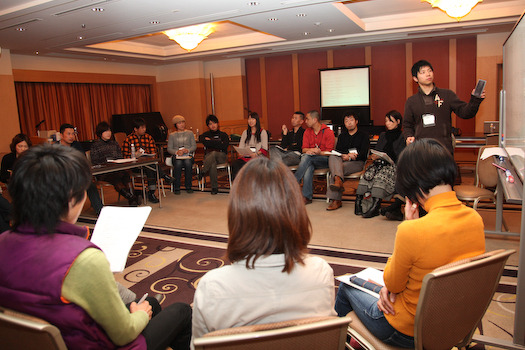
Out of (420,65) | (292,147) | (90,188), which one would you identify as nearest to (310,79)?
(292,147)

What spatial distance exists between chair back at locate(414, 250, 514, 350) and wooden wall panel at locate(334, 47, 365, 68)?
898 cm

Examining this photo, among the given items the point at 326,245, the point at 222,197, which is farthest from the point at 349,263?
the point at 222,197

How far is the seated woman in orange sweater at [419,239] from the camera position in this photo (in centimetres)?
138

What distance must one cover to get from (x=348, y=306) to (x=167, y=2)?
4451 millimetres

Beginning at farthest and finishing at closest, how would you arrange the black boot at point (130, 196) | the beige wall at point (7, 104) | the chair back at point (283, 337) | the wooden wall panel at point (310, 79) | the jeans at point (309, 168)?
the wooden wall panel at point (310, 79), the beige wall at point (7, 104), the black boot at point (130, 196), the jeans at point (309, 168), the chair back at point (283, 337)

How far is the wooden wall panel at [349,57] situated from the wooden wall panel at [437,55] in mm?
1266

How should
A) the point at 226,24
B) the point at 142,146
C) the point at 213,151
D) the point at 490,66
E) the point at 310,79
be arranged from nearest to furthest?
the point at 142,146
the point at 213,151
the point at 226,24
the point at 490,66
the point at 310,79

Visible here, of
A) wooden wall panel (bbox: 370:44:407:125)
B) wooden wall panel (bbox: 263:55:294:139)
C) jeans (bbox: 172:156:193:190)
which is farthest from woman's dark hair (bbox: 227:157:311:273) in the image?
wooden wall panel (bbox: 263:55:294:139)

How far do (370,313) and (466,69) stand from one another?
863cm

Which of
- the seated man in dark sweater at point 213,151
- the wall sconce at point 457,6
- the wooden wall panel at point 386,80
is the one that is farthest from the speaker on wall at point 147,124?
the wall sconce at point 457,6

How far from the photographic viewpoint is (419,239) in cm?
137

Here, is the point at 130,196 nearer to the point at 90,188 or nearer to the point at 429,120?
the point at 90,188

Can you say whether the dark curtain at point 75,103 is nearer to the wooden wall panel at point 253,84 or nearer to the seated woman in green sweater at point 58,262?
the wooden wall panel at point 253,84

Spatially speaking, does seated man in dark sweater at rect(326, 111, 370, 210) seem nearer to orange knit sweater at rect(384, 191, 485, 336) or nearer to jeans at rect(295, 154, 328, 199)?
jeans at rect(295, 154, 328, 199)
